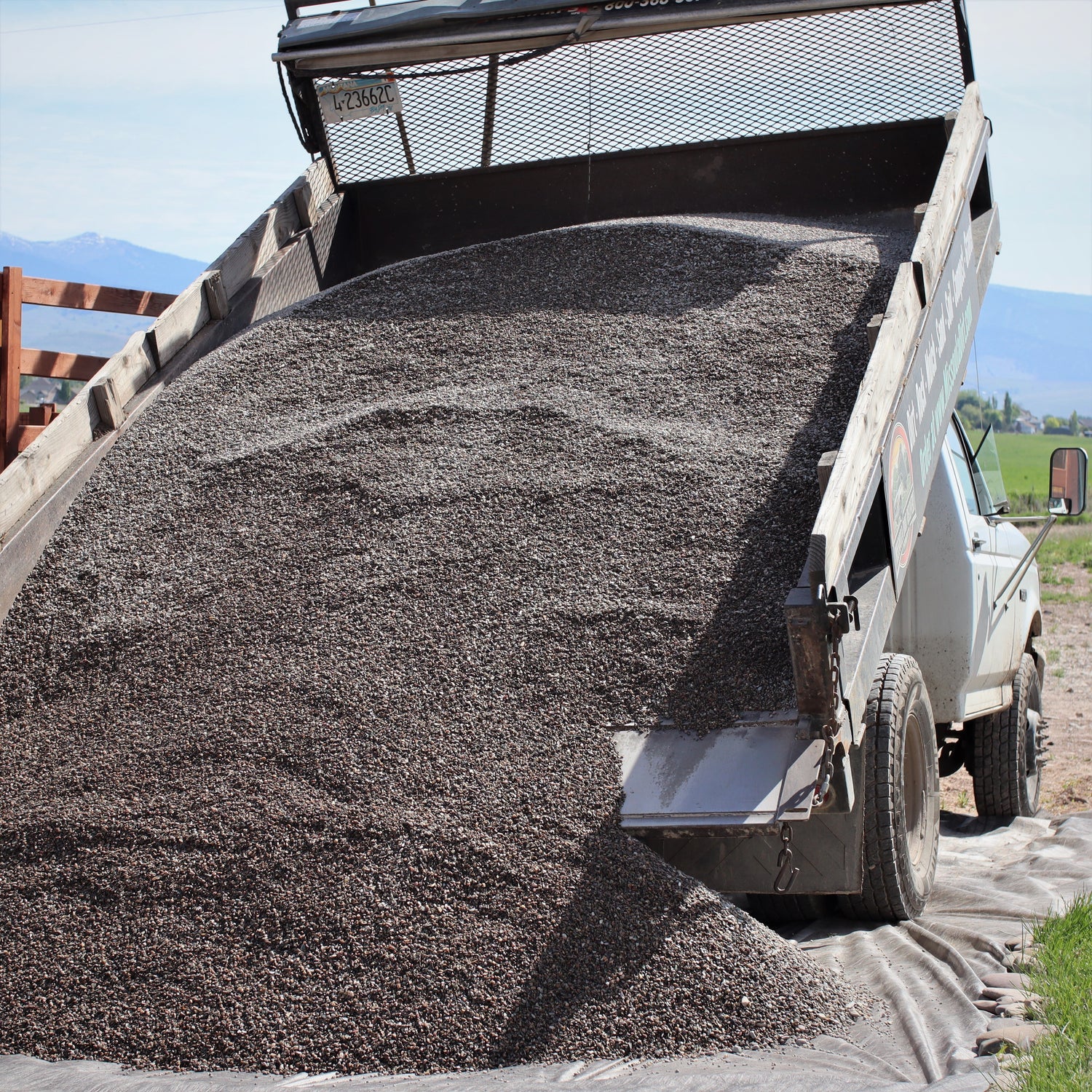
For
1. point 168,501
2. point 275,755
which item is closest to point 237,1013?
point 275,755

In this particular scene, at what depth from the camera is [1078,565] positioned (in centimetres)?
2008

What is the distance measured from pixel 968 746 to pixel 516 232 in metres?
3.63

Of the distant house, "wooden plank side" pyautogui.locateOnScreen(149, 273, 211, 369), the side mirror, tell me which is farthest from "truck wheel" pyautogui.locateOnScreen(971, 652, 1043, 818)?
the distant house

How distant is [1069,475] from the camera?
14.9ft

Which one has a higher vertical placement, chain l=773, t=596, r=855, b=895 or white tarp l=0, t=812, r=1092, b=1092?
chain l=773, t=596, r=855, b=895

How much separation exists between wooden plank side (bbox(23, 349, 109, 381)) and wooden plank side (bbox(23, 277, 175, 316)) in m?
0.27

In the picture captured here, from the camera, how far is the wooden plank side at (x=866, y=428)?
8.74 ft

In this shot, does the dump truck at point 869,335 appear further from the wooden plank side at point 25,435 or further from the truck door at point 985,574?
the wooden plank side at point 25,435

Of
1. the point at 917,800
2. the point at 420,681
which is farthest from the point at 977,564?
the point at 420,681

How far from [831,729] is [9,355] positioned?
15.2ft


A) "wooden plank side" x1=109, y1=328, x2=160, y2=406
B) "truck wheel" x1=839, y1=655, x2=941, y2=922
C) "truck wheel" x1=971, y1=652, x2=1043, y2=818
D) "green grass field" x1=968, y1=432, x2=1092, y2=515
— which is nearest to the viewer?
"truck wheel" x1=839, y1=655, x2=941, y2=922

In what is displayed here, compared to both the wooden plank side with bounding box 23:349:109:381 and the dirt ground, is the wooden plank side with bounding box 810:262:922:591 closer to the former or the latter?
the dirt ground

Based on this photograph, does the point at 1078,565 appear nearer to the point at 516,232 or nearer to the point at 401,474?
the point at 516,232

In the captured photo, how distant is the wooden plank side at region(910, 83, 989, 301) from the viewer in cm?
372
